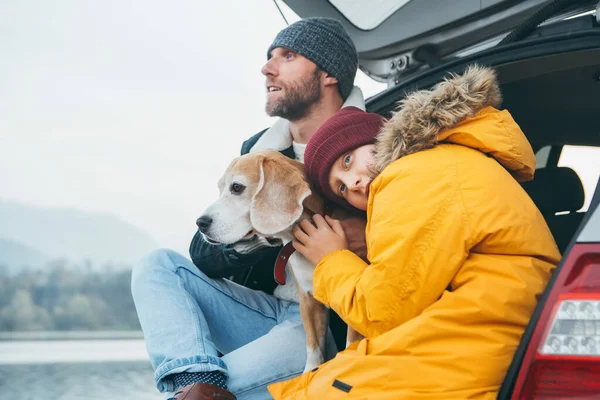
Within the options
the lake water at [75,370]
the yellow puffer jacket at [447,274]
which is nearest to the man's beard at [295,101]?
the yellow puffer jacket at [447,274]

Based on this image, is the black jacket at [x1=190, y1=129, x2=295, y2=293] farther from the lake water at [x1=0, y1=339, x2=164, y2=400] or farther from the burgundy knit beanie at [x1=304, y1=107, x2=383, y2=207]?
the lake water at [x1=0, y1=339, x2=164, y2=400]

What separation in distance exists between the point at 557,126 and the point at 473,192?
1.66 meters

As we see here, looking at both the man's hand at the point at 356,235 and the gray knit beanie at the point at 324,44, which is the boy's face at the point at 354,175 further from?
the gray knit beanie at the point at 324,44

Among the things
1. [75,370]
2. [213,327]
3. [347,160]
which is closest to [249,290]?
[213,327]

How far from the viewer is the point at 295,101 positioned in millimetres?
2156

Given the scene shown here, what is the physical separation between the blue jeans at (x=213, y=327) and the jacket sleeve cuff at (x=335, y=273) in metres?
0.41

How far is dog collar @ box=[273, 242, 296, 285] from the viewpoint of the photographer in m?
1.79

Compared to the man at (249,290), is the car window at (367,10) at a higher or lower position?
higher

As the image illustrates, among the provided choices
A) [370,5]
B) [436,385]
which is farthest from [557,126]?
[436,385]

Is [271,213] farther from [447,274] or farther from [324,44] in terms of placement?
[324,44]

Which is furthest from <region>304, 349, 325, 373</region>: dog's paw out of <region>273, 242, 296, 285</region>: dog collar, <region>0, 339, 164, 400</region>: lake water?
<region>0, 339, 164, 400</region>: lake water

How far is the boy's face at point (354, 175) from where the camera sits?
1.53 m

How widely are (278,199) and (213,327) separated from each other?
0.52 metres

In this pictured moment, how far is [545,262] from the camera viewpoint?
1.19 metres
